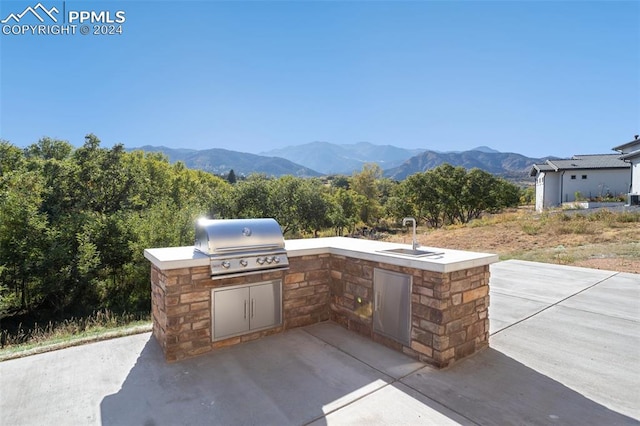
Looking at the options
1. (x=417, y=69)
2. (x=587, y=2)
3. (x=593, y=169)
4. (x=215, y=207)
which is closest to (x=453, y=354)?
(x=587, y=2)

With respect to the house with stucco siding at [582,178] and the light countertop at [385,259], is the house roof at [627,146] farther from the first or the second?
the light countertop at [385,259]

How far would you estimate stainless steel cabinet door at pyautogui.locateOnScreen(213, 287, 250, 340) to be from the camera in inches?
138

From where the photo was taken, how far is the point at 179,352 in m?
3.30

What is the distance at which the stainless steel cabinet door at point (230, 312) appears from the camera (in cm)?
351

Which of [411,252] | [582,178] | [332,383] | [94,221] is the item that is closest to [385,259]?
[411,252]

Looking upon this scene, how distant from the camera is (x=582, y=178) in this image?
23.7m

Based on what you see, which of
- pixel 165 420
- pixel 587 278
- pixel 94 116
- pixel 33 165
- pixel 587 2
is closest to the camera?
pixel 165 420

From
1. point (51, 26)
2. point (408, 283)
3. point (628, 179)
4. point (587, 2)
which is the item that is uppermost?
point (587, 2)

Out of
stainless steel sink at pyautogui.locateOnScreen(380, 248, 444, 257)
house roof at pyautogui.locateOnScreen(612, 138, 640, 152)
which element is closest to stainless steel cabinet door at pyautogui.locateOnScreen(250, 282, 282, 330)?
stainless steel sink at pyautogui.locateOnScreen(380, 248, 444, 257)

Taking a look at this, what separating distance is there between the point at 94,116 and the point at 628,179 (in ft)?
113

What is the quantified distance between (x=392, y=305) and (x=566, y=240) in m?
11.4

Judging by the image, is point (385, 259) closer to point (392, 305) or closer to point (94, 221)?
point (392, 305)

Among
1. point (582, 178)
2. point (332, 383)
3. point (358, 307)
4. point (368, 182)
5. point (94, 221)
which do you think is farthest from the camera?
point (368, 182)

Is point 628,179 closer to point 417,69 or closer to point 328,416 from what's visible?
point 417,69
